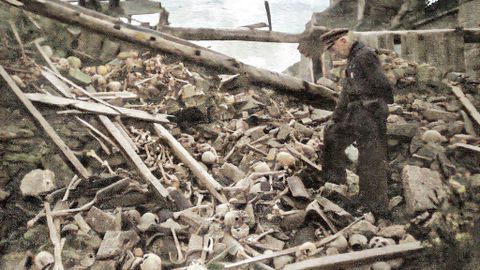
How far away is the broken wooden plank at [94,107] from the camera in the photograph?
5.31 metres

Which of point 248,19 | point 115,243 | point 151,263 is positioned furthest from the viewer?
point 248,19

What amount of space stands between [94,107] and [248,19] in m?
17.4

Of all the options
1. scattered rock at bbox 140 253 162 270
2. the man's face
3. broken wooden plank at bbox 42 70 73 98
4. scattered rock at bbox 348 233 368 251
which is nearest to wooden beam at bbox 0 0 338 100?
broken wooden plank at bbox 42 70 73 98

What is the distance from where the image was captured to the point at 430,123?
5.79 m

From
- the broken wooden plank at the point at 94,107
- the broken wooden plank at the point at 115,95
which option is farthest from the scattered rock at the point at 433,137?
the broken wooden plank at the point at 115,95

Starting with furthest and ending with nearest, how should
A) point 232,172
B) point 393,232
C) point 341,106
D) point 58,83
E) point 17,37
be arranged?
point 17,37, point 58,83, point 232,172, point 341,106, point 393,232

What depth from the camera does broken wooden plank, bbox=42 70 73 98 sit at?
18.5 feet

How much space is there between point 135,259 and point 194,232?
625 millimetres

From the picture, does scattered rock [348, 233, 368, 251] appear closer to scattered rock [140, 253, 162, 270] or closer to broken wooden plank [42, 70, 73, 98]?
scattered rock [140, 253, 162, 270]

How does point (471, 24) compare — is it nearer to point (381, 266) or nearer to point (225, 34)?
point (225, 34)

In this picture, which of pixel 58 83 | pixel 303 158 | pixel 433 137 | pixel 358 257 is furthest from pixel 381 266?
pixel 58 83

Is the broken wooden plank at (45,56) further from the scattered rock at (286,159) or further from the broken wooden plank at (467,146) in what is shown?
the broken wooden plank at (467,146)

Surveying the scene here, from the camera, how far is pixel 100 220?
13.5 ft

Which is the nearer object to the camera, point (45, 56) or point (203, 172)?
point (203, 172)
